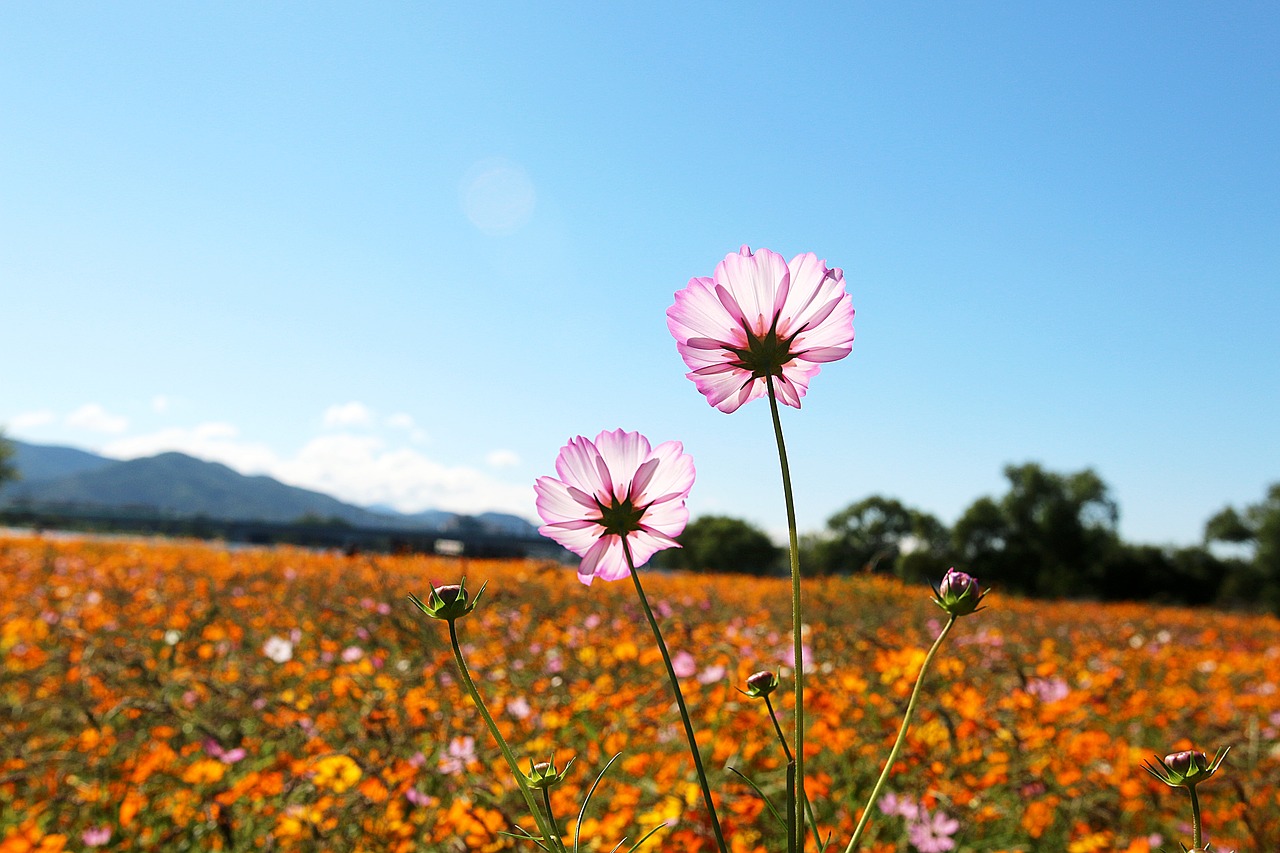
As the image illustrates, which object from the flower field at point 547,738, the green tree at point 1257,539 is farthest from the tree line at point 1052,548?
the flower field at point 547,738

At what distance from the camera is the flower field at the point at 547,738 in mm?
1790

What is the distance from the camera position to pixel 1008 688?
297 centimetres

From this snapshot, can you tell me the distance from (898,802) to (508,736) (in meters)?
1.09

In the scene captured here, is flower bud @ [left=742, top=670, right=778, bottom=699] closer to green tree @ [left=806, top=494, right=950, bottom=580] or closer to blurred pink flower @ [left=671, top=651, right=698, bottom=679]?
blurred pink flower @ [left=671, top=651, right=698, bottom=679]

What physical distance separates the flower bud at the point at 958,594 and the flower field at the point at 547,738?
61 cm

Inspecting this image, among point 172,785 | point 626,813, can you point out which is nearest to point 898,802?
point 626,813

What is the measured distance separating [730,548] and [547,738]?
37.0m

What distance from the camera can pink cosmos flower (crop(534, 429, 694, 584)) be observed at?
65cm

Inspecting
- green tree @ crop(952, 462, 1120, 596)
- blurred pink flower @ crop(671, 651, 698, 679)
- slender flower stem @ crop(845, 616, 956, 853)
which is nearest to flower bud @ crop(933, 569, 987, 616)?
slender flower stem @ crop(845, 616, 956, 853)

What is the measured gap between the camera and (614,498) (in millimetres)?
672

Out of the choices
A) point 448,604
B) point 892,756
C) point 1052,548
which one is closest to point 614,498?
point 448,604

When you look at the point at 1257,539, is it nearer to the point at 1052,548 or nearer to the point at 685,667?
the point at 1052,548

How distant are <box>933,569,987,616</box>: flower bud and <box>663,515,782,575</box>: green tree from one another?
35.5 meters

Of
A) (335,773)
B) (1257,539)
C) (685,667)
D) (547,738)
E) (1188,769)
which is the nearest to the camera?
(1188,769)
